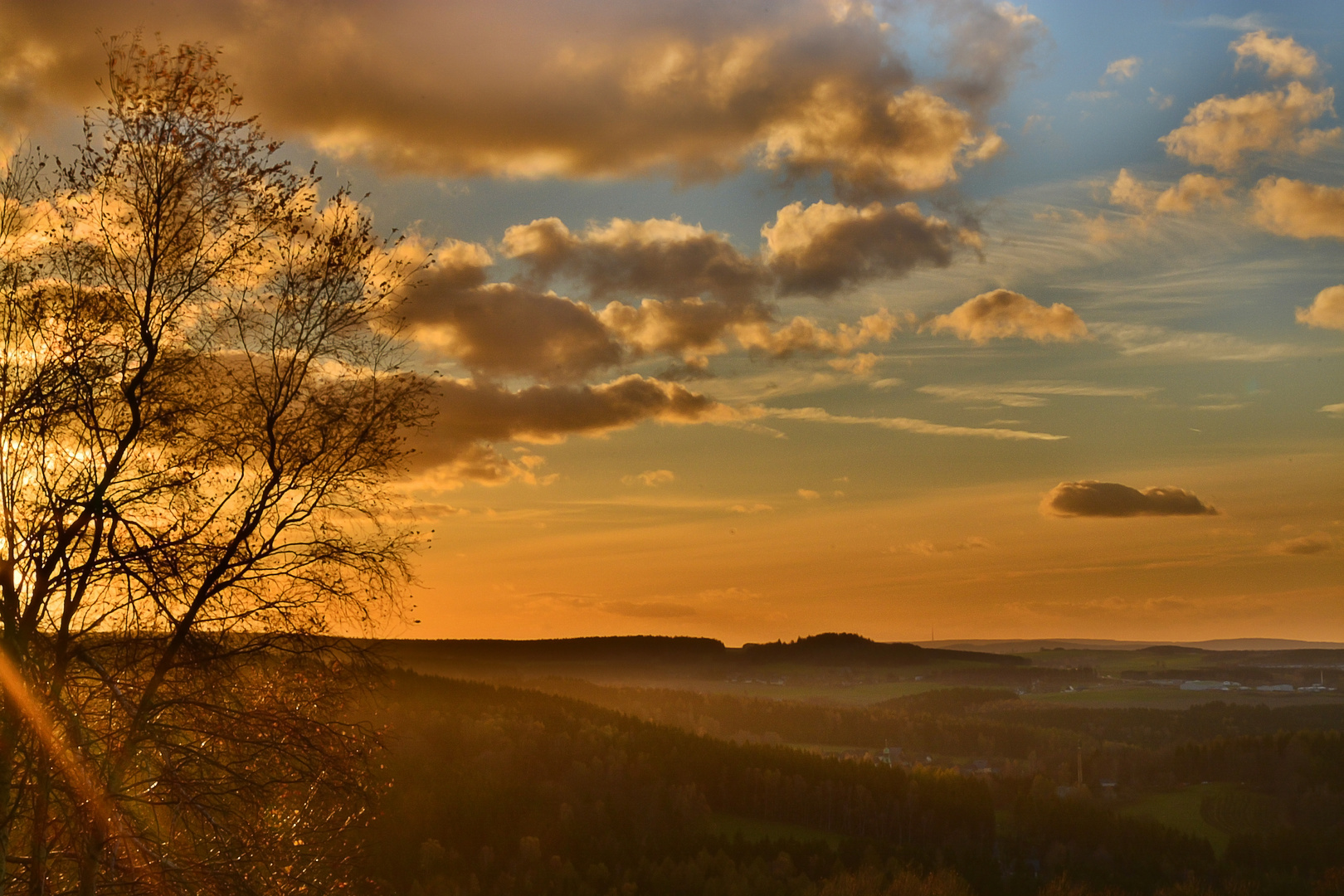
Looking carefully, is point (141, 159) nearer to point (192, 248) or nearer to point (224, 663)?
point (192, 248)

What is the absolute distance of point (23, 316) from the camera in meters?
19.7

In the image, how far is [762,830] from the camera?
16288 centimetres

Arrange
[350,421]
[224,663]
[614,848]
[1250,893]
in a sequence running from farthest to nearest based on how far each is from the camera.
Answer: [1250,893] < [614,848] < [350,421] < [224,663]

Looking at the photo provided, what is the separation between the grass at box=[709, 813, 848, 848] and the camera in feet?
508

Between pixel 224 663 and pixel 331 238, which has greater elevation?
pixel 331 238

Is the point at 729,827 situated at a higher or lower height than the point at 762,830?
higher

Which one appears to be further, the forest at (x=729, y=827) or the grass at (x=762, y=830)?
the grass at (x=762, y=830)

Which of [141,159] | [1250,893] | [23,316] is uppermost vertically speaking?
[141,159]

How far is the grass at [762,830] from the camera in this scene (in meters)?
155

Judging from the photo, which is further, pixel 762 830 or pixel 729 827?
pixel 762 830

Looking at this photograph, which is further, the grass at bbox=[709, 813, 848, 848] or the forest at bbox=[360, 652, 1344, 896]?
the grass at bbox=[709, 813, 848, 848]

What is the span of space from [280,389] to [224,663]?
560 centimetres

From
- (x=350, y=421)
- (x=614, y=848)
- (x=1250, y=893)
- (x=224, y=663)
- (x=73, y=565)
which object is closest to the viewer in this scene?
(x=73, y=565)

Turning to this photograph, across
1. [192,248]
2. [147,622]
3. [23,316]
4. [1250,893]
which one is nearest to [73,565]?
[147,622]
